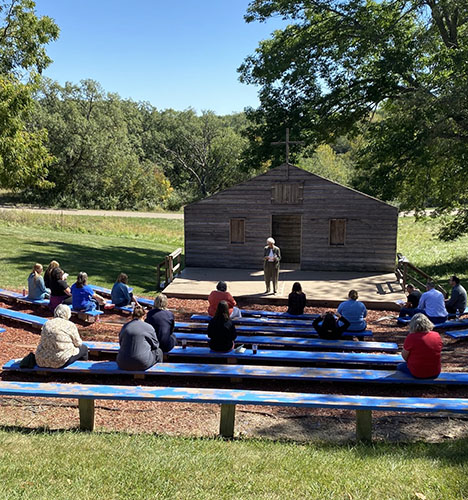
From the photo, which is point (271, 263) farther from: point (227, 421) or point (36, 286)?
point (227, 421)

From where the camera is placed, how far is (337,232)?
→ 65.2 feet

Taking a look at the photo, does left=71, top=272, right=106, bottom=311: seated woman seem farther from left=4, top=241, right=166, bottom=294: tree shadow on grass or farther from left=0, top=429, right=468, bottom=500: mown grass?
left=0, top=429, right=468, bottom=500: mown grass

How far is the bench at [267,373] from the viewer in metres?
7.44

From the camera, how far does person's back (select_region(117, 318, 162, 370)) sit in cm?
754

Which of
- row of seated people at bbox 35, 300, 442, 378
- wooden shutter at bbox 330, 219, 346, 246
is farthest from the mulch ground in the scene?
wooden shutter at bbox 330, 219, 346, 246

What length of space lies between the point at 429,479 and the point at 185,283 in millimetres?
13815

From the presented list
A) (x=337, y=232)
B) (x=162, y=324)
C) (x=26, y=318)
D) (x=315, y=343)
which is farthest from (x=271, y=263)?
(x=162, y=324)

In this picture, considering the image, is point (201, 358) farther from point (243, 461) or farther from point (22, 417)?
point (243, 461)

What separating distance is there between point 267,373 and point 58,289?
710cm

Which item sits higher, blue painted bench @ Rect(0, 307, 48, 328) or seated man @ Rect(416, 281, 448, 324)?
seated man @ Rect(416, 281, 448, 324)

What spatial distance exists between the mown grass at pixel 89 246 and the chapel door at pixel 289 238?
6.43 metres

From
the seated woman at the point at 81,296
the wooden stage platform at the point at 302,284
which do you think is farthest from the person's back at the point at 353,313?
the seated woman at the point at 81,296

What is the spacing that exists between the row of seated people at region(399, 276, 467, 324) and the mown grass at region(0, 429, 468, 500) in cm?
643

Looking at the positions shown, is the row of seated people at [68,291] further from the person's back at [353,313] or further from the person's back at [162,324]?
the person's back at [353,313]
